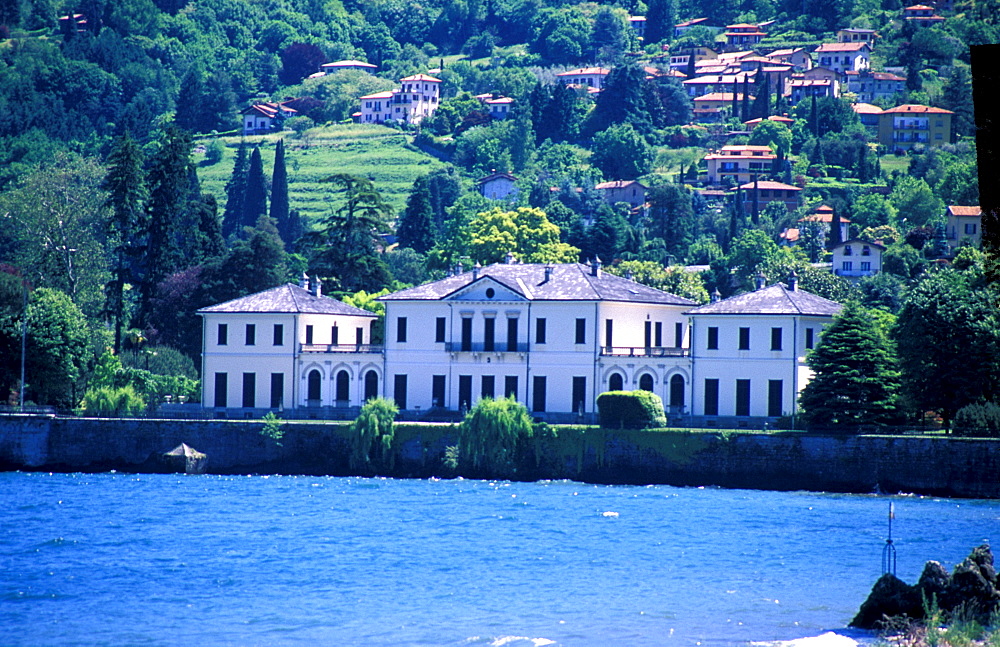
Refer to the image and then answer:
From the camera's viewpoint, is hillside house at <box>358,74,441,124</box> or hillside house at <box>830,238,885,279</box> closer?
hillside house at <box>830,238,885,279</box>

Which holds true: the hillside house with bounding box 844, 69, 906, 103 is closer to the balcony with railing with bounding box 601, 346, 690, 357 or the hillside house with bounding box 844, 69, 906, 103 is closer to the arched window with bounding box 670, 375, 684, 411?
the balcony with railing with bounding box 601, 346, 690, 357

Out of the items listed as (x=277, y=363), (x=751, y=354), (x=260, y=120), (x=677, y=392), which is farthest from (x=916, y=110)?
(x=277, y=363)

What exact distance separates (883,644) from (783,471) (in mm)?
24455

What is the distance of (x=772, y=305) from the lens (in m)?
53.8

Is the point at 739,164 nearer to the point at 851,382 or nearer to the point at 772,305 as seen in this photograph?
the point at 772,305

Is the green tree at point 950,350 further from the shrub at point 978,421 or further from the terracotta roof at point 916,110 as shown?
the terracotta roof at point 916,110

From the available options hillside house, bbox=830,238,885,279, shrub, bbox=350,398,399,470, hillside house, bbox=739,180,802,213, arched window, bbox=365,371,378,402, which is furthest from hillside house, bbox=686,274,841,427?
hillside house, bbox=739,180,802,213

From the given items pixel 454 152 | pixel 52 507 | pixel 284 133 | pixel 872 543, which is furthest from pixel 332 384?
pixel 284 133

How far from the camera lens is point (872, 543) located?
36344 mm

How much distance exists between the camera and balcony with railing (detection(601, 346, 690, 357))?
55438mm

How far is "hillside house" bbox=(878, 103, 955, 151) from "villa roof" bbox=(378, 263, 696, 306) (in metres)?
92.4

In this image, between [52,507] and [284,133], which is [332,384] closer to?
[52,507]

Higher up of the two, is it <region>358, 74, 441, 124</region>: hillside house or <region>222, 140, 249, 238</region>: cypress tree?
<region>358, 74, 441, 124</region>: hillside house

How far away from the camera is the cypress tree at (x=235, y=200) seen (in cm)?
13625
